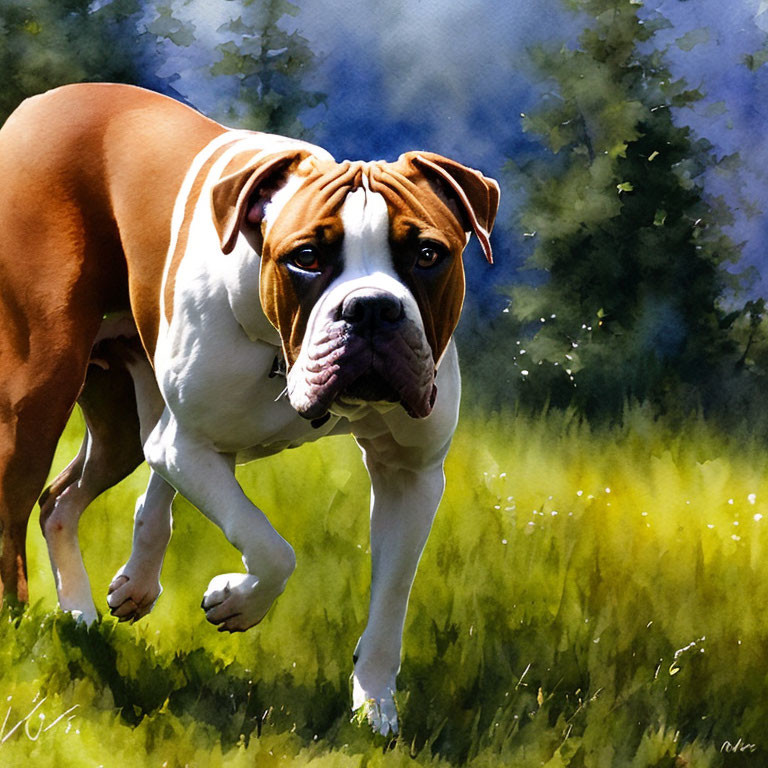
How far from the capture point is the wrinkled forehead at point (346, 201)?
10.2 ft

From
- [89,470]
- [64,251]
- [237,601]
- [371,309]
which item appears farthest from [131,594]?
[371,309]

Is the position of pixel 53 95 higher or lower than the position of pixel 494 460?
higher

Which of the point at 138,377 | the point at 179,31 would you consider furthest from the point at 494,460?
the point at 179,31

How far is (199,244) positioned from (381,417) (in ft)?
2.00

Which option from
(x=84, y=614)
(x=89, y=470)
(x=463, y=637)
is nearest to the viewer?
(x=463, y=637)

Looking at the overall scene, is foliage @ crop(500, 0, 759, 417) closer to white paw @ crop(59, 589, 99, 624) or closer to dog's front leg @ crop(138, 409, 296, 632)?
white paw @ crop(59, 589, 99, 624)

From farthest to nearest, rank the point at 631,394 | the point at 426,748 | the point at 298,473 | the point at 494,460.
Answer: the point at 631,394
the point at 494,460
the point at 298,473
the point at 426,748

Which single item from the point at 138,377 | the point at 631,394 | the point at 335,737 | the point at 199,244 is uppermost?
the point at 199,244

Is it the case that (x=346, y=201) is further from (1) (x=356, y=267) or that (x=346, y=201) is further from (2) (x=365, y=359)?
(2) (x=365, y=359)

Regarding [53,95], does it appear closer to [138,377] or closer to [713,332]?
[138,377]

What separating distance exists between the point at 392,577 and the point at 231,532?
505 mm

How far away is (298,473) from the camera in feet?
17.1
